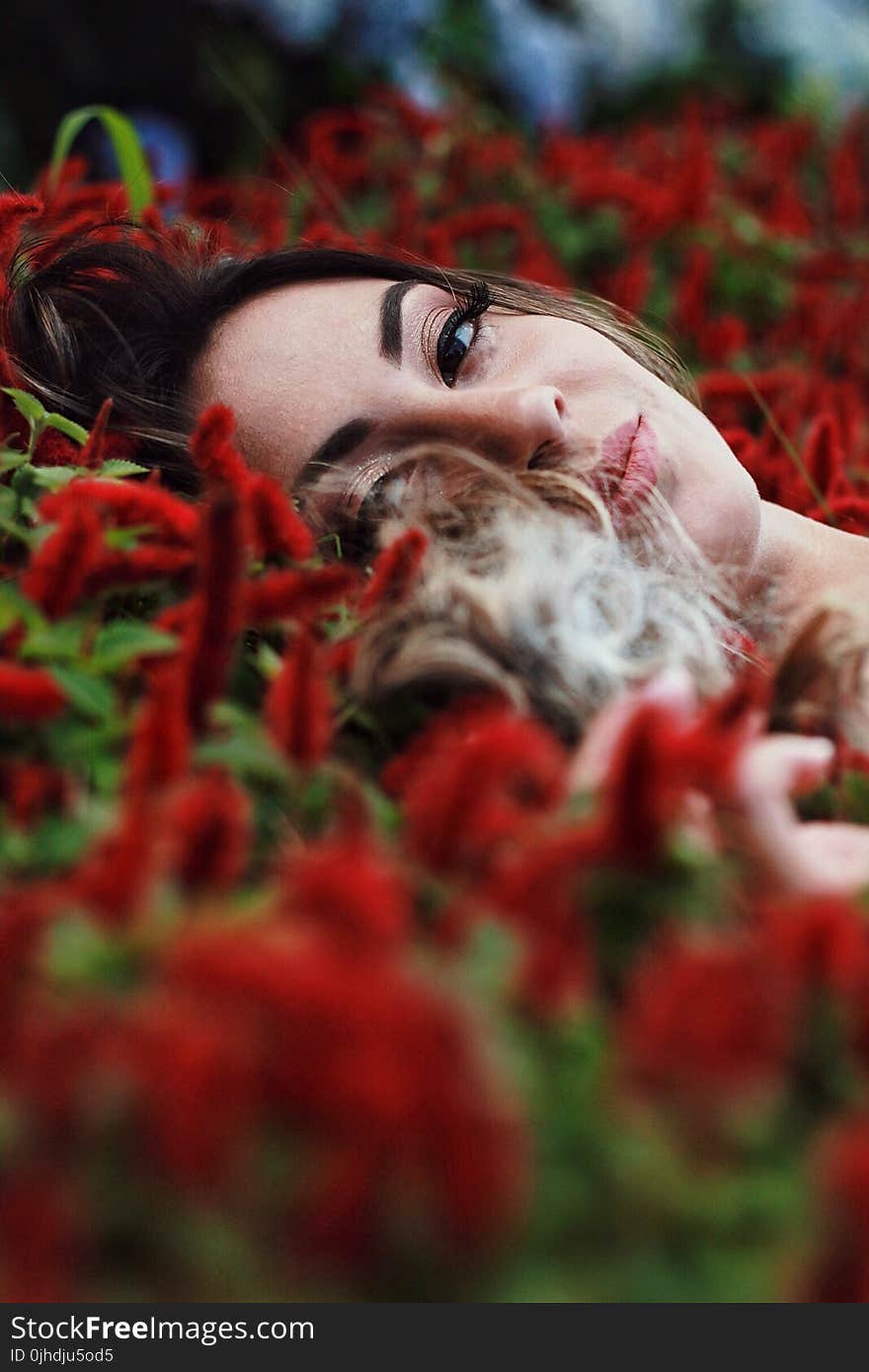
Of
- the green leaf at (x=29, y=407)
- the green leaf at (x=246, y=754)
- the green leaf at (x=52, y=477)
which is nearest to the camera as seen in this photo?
the green leaf at (x=246, y=754)

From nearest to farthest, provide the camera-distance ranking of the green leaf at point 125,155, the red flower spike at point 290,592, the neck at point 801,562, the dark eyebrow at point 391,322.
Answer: the red flower spike at point 290,592, the dark eyebrow at point 391,322, the neck at point 801,562, the green leaf at point 125,155

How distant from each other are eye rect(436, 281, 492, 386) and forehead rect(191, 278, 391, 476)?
0.07m

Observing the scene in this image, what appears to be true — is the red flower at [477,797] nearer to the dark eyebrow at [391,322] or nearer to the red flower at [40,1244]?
the red flower at [40,1244]

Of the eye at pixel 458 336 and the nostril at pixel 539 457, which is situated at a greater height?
the eye at pixel 458 336

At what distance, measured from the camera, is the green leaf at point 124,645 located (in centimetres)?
68

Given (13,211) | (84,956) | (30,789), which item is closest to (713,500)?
(13,211)

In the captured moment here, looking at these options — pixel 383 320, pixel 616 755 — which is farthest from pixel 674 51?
pixel 616 755

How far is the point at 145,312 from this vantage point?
1.42 m

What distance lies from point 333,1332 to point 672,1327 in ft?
0.38

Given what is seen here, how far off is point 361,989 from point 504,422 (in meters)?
0.79

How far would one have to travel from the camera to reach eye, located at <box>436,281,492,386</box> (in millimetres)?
1275

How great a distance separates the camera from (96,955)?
45 centimetres

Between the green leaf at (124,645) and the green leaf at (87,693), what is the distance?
0.05 ft

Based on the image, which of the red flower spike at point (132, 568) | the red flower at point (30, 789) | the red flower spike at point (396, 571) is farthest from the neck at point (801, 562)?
the red flower at point (30, 789)
